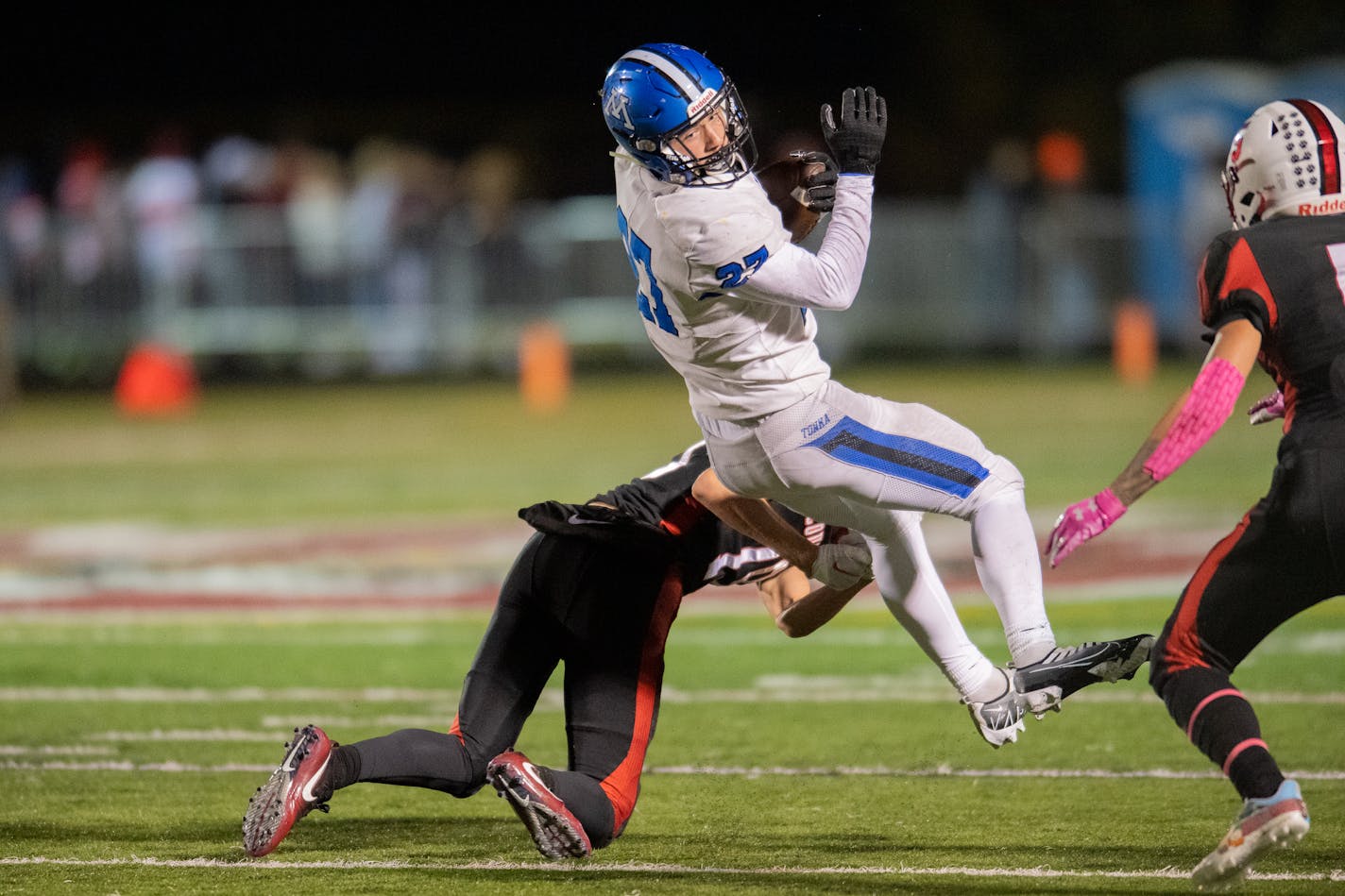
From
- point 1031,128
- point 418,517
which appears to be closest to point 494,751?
point 418,517

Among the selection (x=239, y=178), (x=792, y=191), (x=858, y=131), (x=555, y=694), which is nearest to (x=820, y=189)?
(x=792, y=191)

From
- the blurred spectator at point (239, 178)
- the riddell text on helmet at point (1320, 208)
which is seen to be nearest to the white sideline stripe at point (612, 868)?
the riddell text on helmet at point (1320, 208)

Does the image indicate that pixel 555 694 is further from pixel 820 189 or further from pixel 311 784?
pixel 820 189

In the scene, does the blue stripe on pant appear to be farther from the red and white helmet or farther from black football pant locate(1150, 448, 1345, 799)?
the red and white helmet

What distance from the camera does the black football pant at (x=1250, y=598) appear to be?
4254 millimetres

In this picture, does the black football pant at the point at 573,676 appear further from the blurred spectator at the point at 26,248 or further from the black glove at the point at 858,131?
the blurred spectator at the point at 26,248

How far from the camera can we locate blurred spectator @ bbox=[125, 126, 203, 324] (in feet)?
63.1

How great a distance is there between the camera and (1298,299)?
14.2 ft

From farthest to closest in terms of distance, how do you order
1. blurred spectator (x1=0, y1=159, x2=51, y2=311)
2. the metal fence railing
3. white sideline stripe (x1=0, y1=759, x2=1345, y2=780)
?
blurred spectator (x1=0, y1=159, x2=51, y2=311) < the metal fence railing < white sideline stripe (x1=0, y1=759, x2=1345, y2=780)

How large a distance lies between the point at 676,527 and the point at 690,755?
1.41 metres

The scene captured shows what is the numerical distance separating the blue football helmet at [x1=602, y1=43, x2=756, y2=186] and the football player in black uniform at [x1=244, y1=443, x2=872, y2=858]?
78 cm

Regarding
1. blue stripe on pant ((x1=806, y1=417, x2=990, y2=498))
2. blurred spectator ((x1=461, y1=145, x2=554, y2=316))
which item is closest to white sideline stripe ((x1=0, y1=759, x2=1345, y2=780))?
blue stripe on pant ((x1=806, y1=417, x2=990, y2=498))

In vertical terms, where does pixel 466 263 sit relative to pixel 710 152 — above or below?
below

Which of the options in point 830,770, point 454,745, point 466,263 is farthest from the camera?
point 466,263
